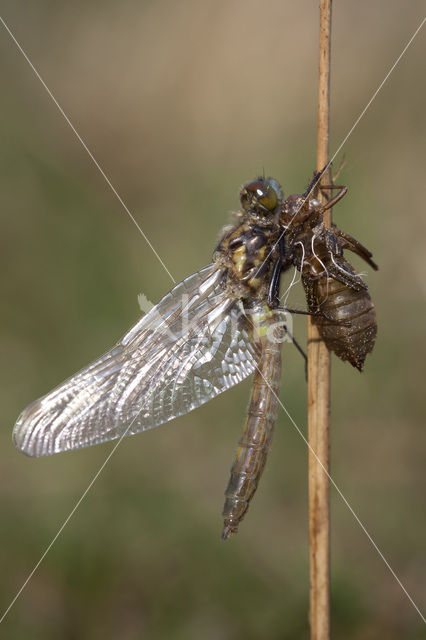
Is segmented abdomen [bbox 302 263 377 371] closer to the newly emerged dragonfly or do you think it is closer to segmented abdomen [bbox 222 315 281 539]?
the newly emerged dragonfly

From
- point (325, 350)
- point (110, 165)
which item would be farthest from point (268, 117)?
point (325, 350)

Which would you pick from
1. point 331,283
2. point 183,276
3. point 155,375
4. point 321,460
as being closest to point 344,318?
point 331,283

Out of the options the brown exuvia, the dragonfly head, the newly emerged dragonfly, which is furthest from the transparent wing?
the brown exuvia

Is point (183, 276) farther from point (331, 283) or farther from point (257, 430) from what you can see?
point (331, 283)

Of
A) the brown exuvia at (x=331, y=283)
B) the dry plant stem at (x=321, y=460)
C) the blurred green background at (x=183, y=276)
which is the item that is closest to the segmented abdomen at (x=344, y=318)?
the brown exuvia at (x=331, y=283)

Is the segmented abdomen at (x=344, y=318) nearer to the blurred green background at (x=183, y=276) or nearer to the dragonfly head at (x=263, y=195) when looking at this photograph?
the blurred green background at (x=183, y=276)

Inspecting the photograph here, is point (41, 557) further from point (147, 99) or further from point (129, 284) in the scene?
point (147, 99)

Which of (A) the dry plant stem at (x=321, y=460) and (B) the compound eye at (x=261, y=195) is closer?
(A) the dry plant stem at (x=321, y=460)
